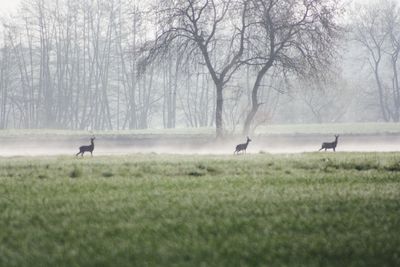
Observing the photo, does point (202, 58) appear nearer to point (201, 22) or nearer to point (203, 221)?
point (201, 22)

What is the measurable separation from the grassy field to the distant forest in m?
Result: 17.2

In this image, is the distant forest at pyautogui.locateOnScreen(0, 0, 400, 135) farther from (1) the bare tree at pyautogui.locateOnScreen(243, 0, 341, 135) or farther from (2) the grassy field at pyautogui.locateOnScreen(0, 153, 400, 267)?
(2) the grassy field at pyautogui.locateOnScreen(0, 153, 400, 267)

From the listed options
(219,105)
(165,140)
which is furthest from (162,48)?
(165,140)

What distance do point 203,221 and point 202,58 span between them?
27965 millimetres

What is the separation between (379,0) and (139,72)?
155 ft

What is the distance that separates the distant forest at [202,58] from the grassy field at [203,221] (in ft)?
56.5

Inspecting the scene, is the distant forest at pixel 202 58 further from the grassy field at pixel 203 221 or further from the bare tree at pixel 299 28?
the grassy field at pixel 203 221

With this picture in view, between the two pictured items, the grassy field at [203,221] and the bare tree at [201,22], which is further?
the bare tree at [201,22]

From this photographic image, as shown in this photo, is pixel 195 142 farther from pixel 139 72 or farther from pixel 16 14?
pixel 16 14

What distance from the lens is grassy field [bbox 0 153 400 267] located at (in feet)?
16.5

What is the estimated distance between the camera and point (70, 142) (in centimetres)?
3347

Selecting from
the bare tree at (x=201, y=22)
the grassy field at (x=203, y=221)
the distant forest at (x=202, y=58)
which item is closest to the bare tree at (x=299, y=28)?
the distant forest at (x=202, y=58)

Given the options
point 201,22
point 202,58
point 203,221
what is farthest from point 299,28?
point 203,221

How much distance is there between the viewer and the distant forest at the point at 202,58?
28375mm
